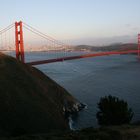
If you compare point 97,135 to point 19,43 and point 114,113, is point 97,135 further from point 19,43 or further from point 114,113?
point 19,43

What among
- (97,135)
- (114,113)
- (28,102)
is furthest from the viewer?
(28,102)

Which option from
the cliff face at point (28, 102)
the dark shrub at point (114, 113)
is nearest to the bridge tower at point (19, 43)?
the cliff face at point (28, 102)

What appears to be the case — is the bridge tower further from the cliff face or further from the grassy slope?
the grassy slope

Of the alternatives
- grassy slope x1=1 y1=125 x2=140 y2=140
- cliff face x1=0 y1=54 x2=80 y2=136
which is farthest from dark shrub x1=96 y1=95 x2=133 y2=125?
grassy slope x1=1 y1=125 x2=140 y2=140

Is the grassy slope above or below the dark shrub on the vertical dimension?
above

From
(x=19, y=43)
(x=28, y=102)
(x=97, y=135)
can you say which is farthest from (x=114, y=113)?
(x=19, y=43)

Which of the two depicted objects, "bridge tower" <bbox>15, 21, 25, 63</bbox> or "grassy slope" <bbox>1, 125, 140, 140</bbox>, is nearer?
"grassy slope" <bbox>1, 125, 140, 140</bbox>

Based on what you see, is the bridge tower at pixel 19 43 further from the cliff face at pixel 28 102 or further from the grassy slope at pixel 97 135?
the grassy slope at pixel 97 135

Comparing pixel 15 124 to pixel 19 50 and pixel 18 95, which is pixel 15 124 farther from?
pixel 19 50

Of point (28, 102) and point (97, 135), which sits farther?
point (28, 102)
